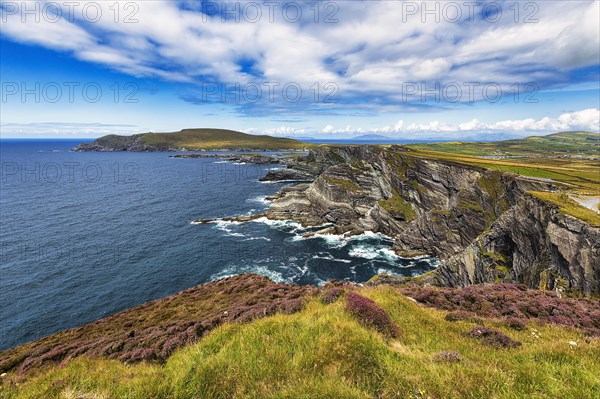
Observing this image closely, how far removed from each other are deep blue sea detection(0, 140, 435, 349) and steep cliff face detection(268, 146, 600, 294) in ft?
22.9

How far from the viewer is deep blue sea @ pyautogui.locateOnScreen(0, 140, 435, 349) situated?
41094 millimetres

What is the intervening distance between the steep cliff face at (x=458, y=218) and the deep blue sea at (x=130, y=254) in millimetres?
6971

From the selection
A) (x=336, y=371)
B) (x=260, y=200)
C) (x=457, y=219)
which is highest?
(x=336, y=371)

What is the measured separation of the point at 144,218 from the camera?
7900 cm

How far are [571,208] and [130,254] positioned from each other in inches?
2814

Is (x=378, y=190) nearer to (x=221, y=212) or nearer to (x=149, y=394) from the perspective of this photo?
(x=221, y=212)

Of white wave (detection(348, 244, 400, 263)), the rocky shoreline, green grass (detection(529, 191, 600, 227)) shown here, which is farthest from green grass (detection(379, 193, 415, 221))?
green grass (detection(529, 191, 600, 227))

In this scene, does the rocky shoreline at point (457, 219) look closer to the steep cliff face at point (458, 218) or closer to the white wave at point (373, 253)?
Result: the steep cliff face at point (458, 218)

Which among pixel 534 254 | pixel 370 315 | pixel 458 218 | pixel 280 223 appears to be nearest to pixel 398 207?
pixel 458 218

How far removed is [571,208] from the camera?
96.0ft

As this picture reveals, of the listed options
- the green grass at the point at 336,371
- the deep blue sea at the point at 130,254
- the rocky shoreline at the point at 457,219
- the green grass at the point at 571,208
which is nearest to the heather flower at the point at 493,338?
the green grass at the point at 336,371

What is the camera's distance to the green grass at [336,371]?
730cm

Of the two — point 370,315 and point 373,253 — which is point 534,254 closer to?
point 373,253

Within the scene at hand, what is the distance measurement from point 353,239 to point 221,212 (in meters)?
44.8
